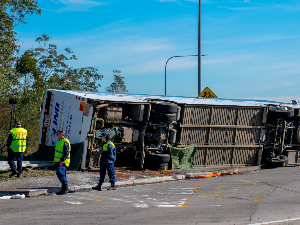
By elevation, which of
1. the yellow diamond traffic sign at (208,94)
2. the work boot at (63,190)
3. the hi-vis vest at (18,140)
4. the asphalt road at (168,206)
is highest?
the yellow diamond traffic sign at (208,94)

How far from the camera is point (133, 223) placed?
20.4ft

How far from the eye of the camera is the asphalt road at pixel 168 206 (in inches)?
255

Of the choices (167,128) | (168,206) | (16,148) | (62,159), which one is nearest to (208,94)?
(167,128)

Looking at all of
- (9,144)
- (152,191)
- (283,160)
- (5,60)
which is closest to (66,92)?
(9,144)

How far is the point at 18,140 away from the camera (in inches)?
421

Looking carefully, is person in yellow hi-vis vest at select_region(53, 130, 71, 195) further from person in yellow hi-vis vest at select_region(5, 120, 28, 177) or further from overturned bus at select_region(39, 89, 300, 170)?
overturned bus at select_region(39, 89, 300, 170)

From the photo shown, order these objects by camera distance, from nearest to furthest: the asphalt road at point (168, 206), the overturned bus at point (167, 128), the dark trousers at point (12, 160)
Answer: the asphalt road at point (168, 206) → the dark trousers at point (12, 160) → the overturned bus at point (167, 128)

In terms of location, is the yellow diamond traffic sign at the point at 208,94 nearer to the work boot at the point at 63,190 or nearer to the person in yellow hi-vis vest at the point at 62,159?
the person in yellow hi-vis vest at the point at 62,159

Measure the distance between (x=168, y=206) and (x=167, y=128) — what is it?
5.63 meters

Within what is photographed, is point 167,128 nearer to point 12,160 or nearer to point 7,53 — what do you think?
point 12,160

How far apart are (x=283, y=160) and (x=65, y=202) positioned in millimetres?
10541

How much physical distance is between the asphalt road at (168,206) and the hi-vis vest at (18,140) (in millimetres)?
2703

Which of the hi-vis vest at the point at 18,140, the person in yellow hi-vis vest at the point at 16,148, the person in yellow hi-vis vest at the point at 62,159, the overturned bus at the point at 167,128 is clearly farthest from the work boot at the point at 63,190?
the overturned bus at the point at 167,128

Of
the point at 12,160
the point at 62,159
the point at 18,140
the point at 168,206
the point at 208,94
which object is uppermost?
the point at 208,94
